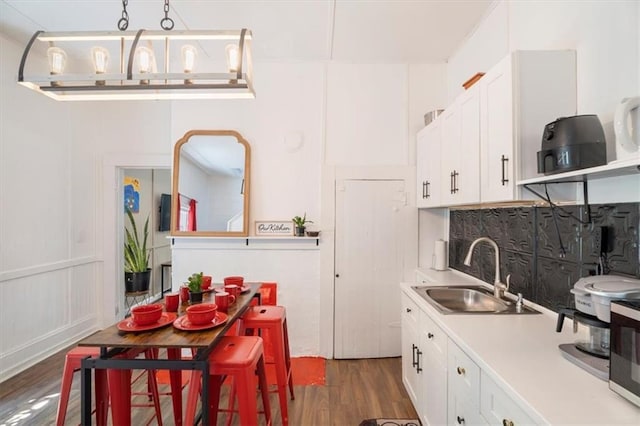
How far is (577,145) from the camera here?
1.36 m

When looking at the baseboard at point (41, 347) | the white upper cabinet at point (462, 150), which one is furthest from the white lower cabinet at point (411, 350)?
the baseboard at point (41, 347)

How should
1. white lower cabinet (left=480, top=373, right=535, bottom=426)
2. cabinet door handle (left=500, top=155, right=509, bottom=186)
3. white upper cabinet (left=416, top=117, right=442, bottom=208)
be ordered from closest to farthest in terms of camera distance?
white lower cabinet (left=480, top=373, right=535, bottom=426), cabinet door handle (left=500, top=155, right=509, bottom=186), white upper cabinet (left=416, top=117, right=442, bottom=208)

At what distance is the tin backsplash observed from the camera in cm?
139

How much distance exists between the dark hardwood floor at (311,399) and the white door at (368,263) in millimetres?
360

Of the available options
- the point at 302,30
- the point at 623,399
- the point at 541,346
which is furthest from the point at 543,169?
the point at 302,30

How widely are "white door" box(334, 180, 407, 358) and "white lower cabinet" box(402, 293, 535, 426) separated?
2.17 feet

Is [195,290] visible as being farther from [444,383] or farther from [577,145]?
[577,145]

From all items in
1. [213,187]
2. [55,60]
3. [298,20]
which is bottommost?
[213,187]

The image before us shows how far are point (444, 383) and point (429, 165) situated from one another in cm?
183

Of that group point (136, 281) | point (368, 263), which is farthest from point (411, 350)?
point (136, 281)

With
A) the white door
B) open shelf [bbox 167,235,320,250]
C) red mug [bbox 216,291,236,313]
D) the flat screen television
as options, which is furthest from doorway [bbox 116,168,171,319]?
red mug [bbox 216,291,236,313]

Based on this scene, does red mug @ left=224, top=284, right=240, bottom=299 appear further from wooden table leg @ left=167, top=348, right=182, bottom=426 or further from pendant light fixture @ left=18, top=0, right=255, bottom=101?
pendant light fixture @ left=18, top=0, right=255, bottom=101

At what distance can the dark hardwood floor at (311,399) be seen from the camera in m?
2.32

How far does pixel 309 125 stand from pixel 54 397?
3218 millimetres
